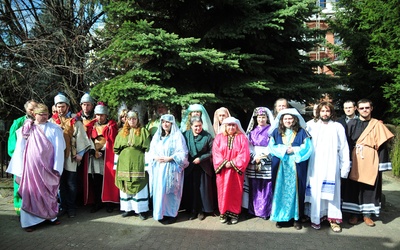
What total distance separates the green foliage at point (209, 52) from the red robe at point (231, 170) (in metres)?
1.84

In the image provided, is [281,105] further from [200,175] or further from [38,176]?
[38,176]

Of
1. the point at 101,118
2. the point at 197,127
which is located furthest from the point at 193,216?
the point at 101,118

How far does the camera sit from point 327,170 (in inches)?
173

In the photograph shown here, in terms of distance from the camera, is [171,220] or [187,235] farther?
[171,220]

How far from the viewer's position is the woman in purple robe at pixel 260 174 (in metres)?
4.88

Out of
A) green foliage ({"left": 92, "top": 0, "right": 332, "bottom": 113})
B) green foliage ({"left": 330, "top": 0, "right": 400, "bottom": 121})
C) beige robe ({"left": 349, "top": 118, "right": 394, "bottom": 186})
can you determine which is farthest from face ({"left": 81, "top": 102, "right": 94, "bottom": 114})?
green foliage ({"left": 330, "top": 0, "right": 400, "bottom": 121})

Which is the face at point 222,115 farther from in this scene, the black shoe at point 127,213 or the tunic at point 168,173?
the black shoe at point 127,213

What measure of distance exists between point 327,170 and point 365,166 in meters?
0.74

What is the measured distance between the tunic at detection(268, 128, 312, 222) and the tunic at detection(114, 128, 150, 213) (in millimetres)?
2142

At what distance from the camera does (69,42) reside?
715 cm

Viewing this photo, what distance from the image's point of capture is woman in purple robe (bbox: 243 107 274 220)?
4.88 m

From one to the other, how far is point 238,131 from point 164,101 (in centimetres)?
197

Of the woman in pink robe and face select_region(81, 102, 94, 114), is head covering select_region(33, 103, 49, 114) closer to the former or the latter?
face select_region(81, 102, 94, 114)

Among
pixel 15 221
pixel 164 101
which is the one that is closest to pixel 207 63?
pixel 164 101
